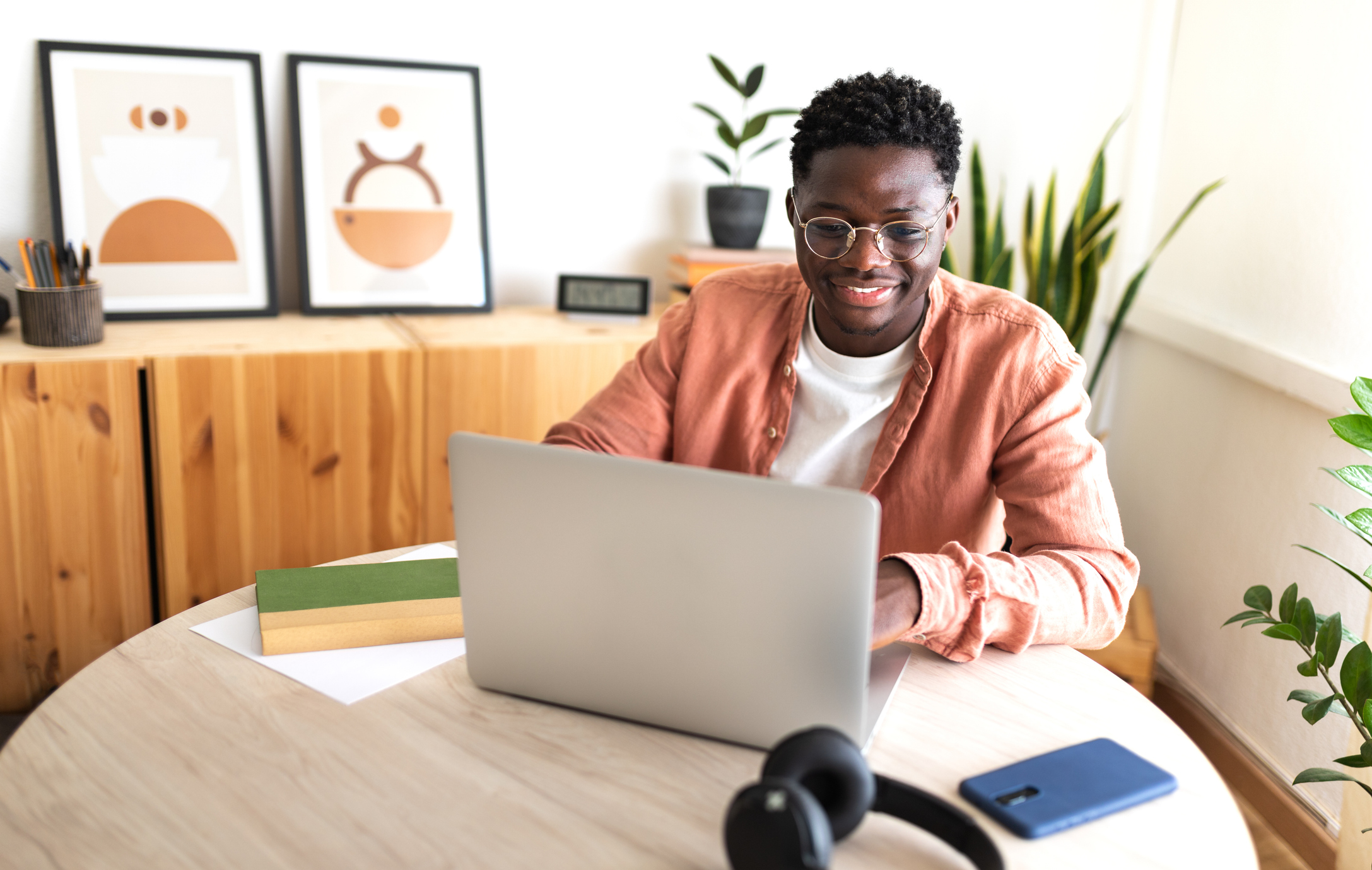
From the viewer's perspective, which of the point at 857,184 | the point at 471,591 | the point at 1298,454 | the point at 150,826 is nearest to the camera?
the point at 150,826

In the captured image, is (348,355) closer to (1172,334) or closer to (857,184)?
(857,184)

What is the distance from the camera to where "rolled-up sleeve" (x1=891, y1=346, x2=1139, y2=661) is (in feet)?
3.61

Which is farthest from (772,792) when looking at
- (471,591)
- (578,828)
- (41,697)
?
(41,697)

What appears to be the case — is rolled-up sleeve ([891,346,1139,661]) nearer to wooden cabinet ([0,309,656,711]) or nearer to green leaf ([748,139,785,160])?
wooden cabinet ([0,309,656,711])

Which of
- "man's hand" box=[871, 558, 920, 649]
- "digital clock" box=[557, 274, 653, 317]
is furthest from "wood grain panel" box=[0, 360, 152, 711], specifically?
"man's hand" box=[871, 558, 920, 649]

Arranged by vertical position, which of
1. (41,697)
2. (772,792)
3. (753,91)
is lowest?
(41,697)

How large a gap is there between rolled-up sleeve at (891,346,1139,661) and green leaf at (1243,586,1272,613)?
0.35m

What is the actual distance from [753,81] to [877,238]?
4.00 feet

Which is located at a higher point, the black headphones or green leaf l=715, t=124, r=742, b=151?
green leaf l=715, t=124, r=742, b=151

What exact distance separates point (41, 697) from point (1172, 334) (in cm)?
257

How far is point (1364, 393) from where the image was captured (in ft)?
4.33

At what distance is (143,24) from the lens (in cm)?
219

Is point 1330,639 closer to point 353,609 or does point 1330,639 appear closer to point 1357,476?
point 1357,476

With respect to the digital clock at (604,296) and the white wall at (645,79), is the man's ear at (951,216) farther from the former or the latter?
the white wall at (645,79)
